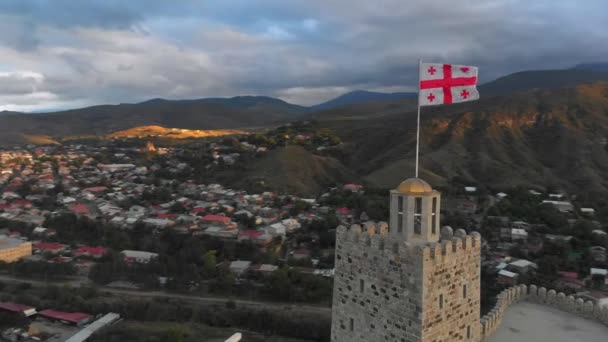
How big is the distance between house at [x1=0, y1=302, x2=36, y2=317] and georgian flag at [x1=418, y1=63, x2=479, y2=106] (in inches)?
1289

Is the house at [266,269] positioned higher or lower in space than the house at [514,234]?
lower

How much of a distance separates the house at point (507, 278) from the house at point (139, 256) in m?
29.8

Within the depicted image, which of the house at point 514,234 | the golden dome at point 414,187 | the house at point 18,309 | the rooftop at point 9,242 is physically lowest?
the house at point 18,309

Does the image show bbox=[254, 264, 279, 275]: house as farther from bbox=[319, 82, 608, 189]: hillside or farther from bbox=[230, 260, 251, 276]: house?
bbox=[319, 82, 608, 189]: hillside

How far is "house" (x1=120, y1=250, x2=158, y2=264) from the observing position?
139ft

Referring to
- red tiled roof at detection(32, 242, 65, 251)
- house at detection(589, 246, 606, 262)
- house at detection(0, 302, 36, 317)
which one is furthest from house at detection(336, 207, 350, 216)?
house at detection(0, 302, 36, 317)

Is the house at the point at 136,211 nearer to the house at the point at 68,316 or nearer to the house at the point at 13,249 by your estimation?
the house at the point at 13,249

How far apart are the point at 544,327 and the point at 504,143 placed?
78.6 meters

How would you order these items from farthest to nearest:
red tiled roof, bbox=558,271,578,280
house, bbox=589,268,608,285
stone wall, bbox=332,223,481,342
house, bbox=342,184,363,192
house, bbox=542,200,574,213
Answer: house, bbox=342,184,363,192 → house, bbox=542,200,574,213 → red tiled roof, bbox=558,271,578,280 → house, bbox=589,268,608,285 → stone wall, bbox=332,223,481,342

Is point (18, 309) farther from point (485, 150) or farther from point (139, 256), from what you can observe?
point (485, 150)

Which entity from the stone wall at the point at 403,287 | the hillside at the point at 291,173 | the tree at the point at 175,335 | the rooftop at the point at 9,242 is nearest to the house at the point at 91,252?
the rooftop at the point at 9,242

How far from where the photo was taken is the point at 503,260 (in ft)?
119

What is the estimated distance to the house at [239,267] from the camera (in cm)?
3959

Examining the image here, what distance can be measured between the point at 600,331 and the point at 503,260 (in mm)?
26836
